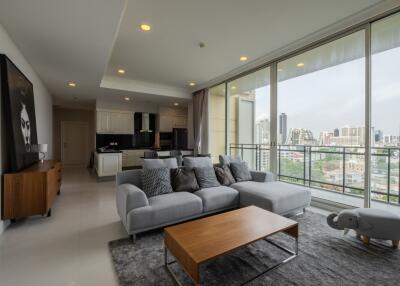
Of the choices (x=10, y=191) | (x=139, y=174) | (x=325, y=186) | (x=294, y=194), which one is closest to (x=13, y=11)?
(x=10, y=191)

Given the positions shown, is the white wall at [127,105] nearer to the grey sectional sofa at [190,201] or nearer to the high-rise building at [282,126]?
the grey sectional sofa at [190,201]

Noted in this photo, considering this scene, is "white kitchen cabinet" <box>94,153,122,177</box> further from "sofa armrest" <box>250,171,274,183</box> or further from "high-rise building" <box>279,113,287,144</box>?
"high-rise building" <box>279,113,287,144</box>

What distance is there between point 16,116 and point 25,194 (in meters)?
1.07

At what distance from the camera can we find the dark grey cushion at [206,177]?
3.08 m

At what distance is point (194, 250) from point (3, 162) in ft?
8.93

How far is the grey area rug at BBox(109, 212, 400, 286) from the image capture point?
160 centimetres

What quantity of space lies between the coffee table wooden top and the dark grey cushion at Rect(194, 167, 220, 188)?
0.99 meters

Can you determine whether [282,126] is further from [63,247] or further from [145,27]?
[63,247]

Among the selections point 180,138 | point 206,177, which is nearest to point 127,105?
point 180,138

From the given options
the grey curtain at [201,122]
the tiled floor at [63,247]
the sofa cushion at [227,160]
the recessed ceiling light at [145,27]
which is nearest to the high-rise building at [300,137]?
the sofa cushion at [227,160]

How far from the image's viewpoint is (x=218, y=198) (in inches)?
110

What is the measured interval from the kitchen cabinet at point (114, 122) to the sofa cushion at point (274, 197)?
5085mm

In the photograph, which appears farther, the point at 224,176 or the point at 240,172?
the point at 240,172

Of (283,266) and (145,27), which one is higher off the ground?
(145,27)
